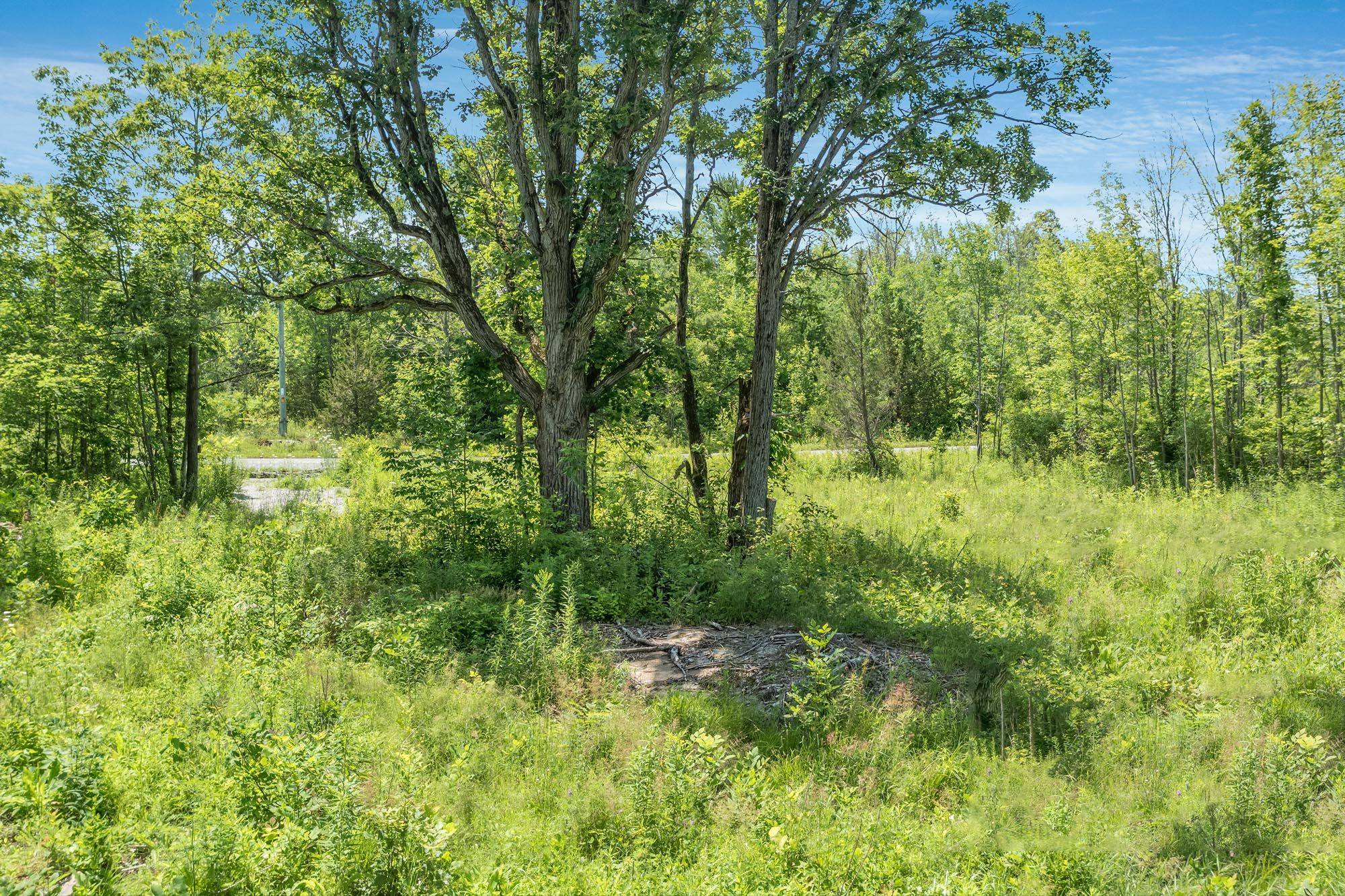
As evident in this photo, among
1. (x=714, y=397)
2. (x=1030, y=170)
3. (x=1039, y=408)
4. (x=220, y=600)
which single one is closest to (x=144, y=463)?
(x=220, y=600)

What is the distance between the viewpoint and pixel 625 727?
17.6ft

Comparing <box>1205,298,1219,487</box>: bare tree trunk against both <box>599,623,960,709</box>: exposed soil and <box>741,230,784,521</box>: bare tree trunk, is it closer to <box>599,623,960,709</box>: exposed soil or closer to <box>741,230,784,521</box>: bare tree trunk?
<box>741,230,784,521</box>: bare tree trunk

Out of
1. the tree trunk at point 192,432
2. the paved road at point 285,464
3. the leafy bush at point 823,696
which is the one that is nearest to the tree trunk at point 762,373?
the leafy bush at point 823,696

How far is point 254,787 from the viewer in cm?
412

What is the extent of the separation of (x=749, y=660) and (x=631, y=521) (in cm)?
440

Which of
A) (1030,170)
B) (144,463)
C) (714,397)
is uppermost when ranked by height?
(1030,170)

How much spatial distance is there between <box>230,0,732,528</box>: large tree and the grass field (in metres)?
2.70

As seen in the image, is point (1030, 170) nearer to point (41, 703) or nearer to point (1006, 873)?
point (1006, 873)

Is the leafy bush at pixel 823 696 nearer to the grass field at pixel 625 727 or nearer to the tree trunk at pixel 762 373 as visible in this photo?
the grass field at pixel 625 727

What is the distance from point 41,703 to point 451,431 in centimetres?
573

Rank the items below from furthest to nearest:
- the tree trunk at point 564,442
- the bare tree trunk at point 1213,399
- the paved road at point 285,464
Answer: the paved road at point 285,464 → the bare tree trunk at point 1213,399 → the tree trunk at point 564,442

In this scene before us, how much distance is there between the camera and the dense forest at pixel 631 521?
4.25 m

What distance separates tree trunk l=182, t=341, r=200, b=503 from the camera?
14.5 metres

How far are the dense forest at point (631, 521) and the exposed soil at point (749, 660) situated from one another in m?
0.06
